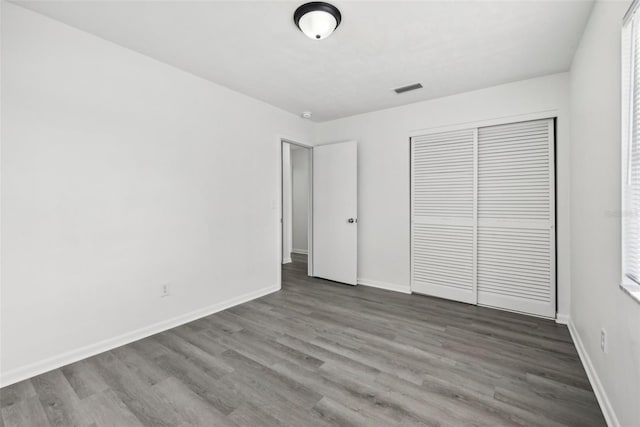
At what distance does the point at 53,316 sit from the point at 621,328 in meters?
3.59

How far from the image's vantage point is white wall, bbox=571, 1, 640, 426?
1417 millimetres

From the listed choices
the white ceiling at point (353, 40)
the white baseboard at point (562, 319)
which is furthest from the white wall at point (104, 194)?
the white baseboard at point (562, 319)

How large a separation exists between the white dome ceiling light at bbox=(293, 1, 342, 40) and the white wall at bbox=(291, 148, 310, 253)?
4.77 meters

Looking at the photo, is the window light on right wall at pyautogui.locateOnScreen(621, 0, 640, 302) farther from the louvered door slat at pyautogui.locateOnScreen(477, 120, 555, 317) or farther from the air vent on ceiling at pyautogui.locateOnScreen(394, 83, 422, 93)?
the air vent on ceiling at pyautogui.locateOnScreen(394, 83, 422, 93)

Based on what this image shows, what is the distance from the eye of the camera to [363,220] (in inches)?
171

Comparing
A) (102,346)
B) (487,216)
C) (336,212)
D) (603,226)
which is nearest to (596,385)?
(603,226)

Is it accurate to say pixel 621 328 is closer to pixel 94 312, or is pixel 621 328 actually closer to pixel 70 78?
pixel 94 312

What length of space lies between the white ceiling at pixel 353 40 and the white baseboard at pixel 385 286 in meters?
2.56

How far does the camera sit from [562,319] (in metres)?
2.97

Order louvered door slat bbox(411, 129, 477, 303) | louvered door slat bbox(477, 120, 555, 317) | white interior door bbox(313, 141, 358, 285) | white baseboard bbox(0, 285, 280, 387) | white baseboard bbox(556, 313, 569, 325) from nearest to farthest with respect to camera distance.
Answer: white baseboard bbox(0, 285, 280, 387) < white baseboard bbox(556, 313, 569, 325) < louvered door slat bbox(477, 120, 555, 317) < louvered door slat bbox(411, 129, 477, 303) < white interior door bbox(313, 141, 358, 285)

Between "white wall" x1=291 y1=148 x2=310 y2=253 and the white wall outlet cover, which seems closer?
the white wall outlet cover

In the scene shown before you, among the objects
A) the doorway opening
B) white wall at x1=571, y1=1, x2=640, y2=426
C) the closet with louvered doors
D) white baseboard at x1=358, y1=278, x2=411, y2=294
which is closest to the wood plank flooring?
white wall at x1=571, y1=1, x2=640, y2=426

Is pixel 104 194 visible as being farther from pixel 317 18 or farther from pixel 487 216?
pixel 487 216

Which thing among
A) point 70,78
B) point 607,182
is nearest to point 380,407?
point 607,182
